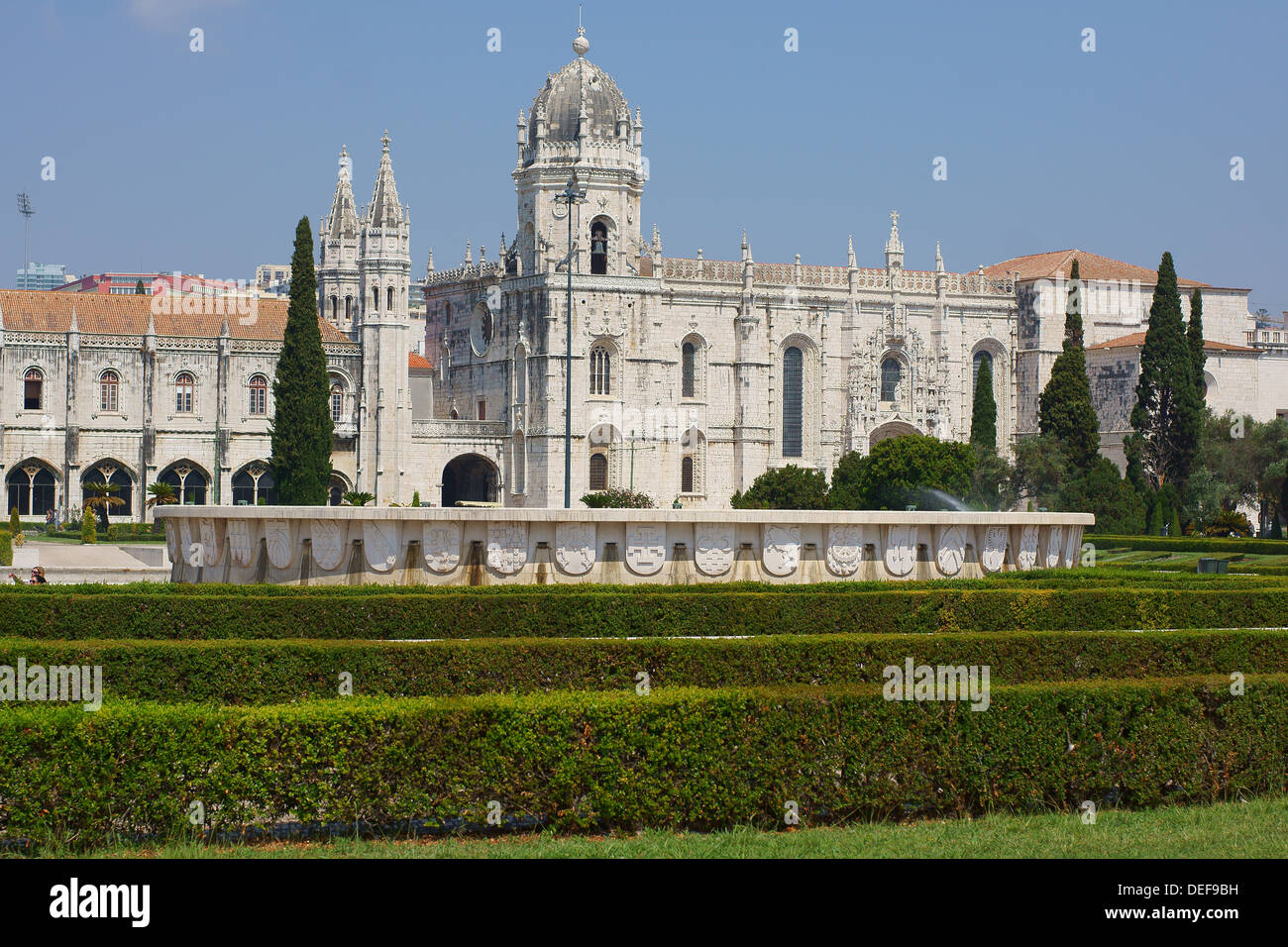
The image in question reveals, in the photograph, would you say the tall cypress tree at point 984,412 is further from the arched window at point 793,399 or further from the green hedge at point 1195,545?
the green hedge at point 1195,545

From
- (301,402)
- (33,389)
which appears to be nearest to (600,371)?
(301,402)

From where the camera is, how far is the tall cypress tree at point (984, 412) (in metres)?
64.8

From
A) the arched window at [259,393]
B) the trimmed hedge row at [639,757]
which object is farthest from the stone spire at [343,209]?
the trimmed hedge row at [639,757]

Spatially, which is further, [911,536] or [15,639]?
[911,536]

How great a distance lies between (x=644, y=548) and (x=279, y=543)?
523 cm

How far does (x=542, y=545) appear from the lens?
2189cm

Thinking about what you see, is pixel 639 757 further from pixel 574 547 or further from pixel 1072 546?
pixel 1072 546

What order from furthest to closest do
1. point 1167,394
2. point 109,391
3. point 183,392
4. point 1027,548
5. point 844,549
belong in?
point 183,392, point 109,391, point 1167,394, point 1027,548, point 844,549

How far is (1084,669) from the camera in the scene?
1595cm
